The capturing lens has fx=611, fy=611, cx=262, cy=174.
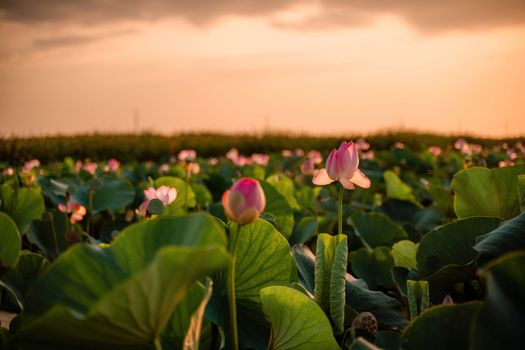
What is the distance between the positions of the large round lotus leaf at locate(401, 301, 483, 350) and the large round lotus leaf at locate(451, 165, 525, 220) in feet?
2.40

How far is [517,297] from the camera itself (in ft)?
1.56

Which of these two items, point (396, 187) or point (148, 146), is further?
point (148, 146)

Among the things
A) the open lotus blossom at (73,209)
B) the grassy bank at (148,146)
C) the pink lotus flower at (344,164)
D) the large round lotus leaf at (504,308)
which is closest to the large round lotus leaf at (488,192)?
the pink lotus flower at (344,164)

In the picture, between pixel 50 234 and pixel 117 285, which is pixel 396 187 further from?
pixel 117 285

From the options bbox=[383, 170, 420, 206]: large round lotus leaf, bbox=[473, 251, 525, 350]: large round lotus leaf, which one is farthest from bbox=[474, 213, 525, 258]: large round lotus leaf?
bbox=[383, 170, 420, 206]: large round lotus leaf

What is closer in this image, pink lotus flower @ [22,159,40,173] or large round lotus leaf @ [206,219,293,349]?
large round lotus leaf @ [206,219,293,349]

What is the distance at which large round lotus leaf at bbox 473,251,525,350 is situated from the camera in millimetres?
468

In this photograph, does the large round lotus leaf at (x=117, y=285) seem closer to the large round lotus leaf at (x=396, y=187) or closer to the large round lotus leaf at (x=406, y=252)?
the large round lotus leaf at (x=406, y=252)

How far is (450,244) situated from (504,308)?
1.93 ft

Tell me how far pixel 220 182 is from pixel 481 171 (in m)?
1.66

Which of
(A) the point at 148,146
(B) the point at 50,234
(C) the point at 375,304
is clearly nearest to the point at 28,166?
(B) the point at 50,234

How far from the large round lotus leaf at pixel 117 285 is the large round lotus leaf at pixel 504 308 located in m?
0.22

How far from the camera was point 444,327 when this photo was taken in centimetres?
61

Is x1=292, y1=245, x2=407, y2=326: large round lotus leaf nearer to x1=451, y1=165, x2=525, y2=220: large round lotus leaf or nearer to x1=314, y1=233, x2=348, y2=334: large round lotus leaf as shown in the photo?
x1=314, y1=233, x2=348, y2=334: large round lotus leaf
